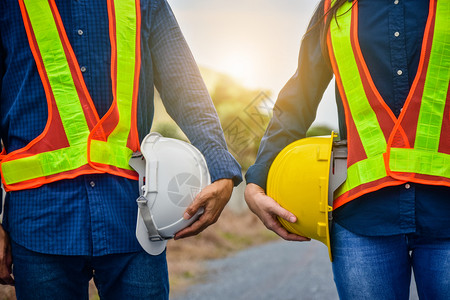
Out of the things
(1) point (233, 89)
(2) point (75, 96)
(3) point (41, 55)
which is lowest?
(1) point (233, 89)

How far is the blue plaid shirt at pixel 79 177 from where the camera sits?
198cm

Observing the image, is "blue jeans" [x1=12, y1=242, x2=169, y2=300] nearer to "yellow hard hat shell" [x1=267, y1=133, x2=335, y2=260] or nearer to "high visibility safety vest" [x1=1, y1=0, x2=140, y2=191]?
"high visibility safety vest" [x1=1, y1=0, x2=140, y2=191]

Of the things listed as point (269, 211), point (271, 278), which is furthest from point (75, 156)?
point (271, 278)

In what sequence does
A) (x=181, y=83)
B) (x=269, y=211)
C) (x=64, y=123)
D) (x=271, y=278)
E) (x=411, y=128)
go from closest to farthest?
(x=411, y=128) → (x=64, y=123) → (x=269, y=211) → (x=181, y=83) → (x=271, y=278)

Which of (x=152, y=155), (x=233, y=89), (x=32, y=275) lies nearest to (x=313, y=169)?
(x=152, y=155)

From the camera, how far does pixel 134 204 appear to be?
82.4 inches

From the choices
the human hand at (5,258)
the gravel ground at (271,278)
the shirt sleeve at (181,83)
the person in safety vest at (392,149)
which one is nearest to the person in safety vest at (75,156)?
the human hand at (5,258)

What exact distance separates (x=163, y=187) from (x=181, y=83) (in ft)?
1.56

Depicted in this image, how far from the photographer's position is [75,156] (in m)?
2.01

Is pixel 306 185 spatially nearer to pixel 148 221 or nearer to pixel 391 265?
pixel 391 265

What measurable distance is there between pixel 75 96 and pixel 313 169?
882 millimetres

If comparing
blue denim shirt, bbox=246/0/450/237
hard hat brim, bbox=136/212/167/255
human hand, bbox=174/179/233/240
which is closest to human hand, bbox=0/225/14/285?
hard hat brim, bbox=136/212/167/255

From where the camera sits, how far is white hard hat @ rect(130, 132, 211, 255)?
79.7 inches

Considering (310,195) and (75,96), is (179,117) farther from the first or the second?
(310,195)
